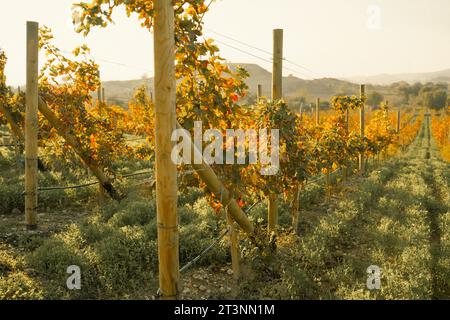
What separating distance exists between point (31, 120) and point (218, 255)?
13.1 ft

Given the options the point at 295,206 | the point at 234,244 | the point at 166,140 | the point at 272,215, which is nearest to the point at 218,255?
the point at 234,244

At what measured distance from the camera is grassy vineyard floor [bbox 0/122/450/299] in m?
4.46

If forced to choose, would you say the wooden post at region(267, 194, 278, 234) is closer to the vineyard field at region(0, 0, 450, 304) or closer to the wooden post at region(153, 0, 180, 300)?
the vineyard field at region(0, 0, 450, 304)

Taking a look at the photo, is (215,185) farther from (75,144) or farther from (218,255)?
(75,144)

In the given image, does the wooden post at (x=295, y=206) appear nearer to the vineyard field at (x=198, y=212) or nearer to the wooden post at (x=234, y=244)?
the vineyard field at (x=198, y=212)

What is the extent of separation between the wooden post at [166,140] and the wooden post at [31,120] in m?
4.35

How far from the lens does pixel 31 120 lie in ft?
19.9

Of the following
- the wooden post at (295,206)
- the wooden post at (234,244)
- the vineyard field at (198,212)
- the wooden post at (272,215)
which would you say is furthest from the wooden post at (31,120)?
the wooden post at (295,206)

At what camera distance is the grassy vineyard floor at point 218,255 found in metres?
4.46

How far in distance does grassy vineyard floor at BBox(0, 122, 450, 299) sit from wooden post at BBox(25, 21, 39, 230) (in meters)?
0.51

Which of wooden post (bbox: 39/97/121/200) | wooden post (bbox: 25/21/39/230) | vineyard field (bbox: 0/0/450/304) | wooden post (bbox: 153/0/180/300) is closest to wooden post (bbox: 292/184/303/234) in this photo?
vineyard field (bbox: 0/0/450/304)
